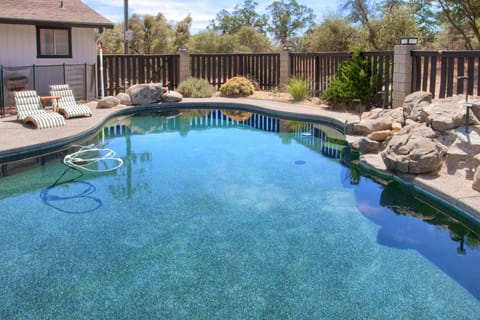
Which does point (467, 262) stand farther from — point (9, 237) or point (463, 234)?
point (9, 237)

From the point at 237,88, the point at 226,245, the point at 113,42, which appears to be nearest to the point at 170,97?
the point at 237,88

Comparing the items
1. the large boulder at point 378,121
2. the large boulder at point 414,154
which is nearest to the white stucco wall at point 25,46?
the large boulder at point 378,121

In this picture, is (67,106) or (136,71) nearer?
(67,106)

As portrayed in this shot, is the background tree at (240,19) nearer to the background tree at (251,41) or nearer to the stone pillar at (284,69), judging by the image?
the background tree at (251,41)

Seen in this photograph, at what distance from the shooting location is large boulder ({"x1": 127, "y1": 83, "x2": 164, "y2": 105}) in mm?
15500

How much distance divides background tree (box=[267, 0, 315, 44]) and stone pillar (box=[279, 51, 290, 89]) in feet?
89.8

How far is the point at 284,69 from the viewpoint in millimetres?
17812

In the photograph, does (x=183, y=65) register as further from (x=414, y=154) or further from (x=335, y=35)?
(x=414, y=154)

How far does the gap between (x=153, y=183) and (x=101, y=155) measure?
89.0 inches

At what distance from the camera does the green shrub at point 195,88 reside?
693 inches

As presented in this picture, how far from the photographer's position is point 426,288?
4.51m

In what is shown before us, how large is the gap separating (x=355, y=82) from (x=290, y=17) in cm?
3321

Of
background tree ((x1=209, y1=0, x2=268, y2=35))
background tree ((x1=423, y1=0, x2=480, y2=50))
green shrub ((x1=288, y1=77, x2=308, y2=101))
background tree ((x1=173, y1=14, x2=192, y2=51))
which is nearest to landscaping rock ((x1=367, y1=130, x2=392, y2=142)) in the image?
green shrub ((x1=288, y1=77, x2=308, y2=101))

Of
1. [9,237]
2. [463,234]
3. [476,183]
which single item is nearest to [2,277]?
[9,237]
